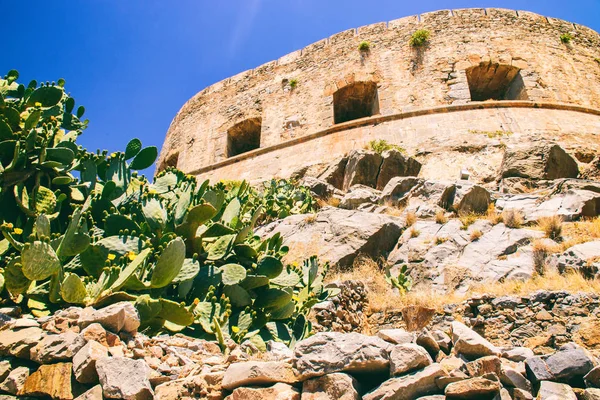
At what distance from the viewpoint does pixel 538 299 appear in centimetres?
378

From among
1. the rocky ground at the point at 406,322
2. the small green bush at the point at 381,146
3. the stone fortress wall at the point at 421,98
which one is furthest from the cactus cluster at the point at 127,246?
the stone fortress wall at the point at 421,98

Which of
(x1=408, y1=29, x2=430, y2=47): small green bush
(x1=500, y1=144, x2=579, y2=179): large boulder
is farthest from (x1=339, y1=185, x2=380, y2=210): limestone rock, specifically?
(x1=408, y1=29, x2=430, y2=47): small green bush

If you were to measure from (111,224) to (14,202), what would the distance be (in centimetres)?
66

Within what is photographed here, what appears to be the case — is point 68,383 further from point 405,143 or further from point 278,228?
point 405,143

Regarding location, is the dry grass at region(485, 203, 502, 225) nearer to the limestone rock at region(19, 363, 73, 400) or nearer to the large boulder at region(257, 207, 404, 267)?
the large boulder at region(257, 207, 404, 267)

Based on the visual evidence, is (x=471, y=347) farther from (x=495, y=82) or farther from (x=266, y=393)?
(x=495, y=82)

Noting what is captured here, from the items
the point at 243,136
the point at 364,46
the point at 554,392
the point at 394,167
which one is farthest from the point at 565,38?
the point at 554,392

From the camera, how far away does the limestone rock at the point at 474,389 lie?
1.70m

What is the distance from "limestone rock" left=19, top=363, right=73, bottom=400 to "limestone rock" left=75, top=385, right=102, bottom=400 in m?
0.06

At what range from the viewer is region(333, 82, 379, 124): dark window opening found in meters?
11.8

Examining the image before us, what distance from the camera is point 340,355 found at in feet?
6.45

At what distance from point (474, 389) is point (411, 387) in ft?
0.74

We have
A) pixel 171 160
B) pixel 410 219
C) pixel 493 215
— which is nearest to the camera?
pixel 493 215

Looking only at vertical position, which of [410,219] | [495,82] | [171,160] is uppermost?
[495,82]
